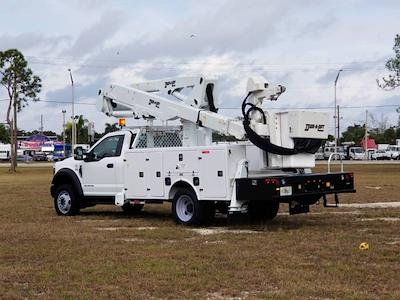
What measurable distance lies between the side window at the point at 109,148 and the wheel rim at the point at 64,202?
4.52ft

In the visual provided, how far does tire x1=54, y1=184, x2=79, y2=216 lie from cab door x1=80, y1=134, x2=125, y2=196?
16.1 inches

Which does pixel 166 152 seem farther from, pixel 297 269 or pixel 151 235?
pixel 297 269

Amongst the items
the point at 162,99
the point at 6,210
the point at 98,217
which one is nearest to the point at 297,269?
the point at 162,99

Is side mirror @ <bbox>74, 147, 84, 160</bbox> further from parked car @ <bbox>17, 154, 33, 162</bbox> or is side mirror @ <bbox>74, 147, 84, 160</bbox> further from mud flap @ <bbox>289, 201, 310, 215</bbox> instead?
parked car @ <bbox>17, 154, 33, 162</bbox>

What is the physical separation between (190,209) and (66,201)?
4.14m

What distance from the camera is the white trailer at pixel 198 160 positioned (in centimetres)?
1240

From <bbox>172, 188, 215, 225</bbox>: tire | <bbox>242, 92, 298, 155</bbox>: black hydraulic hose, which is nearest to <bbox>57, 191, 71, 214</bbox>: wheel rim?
<bbox>172, 188, 215, 225</bbox>: tire

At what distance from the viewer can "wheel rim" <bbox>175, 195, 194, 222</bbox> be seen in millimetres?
13398

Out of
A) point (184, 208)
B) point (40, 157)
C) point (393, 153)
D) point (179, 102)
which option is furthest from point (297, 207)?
point (40, 157)

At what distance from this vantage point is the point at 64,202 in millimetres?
16219

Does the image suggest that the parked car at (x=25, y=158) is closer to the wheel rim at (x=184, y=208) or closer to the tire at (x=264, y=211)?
the tire at (x=264, y=211)

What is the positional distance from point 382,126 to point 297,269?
143 meters

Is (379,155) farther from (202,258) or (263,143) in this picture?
(202,258)

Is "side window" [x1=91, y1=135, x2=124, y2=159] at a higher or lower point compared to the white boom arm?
lower
